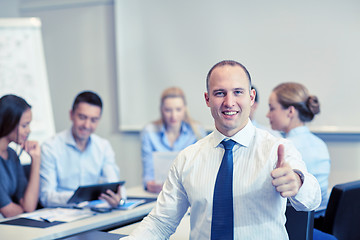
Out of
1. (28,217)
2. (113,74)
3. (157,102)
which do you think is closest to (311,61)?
(157,102)

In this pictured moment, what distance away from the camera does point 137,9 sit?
4.76 m

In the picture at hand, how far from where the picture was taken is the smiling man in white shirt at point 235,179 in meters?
1.63

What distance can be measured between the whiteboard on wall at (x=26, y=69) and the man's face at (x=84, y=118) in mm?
1592

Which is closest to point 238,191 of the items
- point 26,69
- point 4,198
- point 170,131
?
point 4,198

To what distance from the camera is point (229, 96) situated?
161 centimetres

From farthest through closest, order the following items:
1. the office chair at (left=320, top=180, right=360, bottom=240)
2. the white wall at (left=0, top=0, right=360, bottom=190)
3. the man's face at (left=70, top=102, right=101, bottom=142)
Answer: the white wall at (left=0, top=0, right=360, bottom=190) < the man's face at (left=70, top=102, right=101, bottom=142) < the office chair at (left=320, top=180, right=360, bottom=240)

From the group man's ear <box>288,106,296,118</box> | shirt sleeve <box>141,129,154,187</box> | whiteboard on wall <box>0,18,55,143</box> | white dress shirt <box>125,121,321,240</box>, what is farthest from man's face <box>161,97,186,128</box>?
white dress shirt <box>125,121,321,240</box>

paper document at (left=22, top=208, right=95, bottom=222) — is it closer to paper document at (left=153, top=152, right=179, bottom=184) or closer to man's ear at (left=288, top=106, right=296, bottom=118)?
paper document at (left=153, top=152, right=179, bottom=184)

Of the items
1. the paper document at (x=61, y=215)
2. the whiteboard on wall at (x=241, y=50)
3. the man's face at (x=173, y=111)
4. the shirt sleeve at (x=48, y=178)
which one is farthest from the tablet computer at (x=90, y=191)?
the whiteboard on wall at (x=241, y=50)

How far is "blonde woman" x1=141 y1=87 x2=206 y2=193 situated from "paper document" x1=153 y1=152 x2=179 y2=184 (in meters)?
0.70

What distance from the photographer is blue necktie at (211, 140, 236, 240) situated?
1641 millimetres

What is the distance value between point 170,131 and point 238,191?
2.31 metres

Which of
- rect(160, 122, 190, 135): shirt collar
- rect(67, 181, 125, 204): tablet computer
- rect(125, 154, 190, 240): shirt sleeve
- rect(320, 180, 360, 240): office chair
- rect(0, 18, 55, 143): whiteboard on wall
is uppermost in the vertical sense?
rect(0, 18, 55, 143): whiteboard on wall

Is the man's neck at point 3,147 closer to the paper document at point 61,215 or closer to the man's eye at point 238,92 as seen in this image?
the paper document at point 61,215
